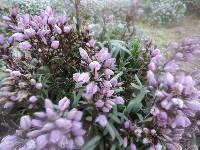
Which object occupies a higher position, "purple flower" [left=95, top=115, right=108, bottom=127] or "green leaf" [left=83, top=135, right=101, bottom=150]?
"purple flower" [left=95, top=115, right=108, bottom=127]

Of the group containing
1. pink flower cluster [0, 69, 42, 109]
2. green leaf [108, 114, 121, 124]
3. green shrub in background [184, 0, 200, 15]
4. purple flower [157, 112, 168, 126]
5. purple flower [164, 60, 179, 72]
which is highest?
purple flower [164, 60, 179, 72]

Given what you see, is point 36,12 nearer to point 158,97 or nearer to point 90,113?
point 90,113

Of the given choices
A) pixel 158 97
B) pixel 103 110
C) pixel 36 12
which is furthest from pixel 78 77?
pixel 36 12

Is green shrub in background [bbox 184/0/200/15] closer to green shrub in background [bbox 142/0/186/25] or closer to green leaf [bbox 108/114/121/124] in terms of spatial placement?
green shrub in background [bbox 142/0/186/25]

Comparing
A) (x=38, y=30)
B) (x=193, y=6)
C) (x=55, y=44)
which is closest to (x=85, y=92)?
(x=55, y=44)

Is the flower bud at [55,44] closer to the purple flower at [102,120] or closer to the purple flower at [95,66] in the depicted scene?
the purple flower at [95,66]

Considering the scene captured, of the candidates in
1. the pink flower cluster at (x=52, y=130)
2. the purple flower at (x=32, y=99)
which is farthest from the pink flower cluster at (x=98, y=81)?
the purple flower at (x=32, y=99)

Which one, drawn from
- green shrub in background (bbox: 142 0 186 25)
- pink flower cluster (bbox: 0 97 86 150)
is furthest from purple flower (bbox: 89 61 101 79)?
green shrub in background (bbox: 142 0 186 25)
